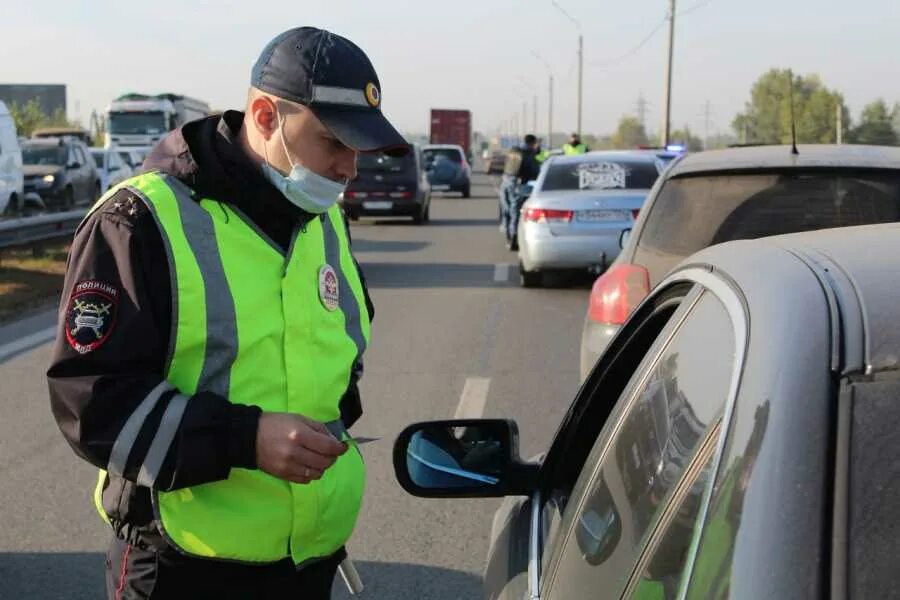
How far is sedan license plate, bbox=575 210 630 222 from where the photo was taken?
45.6ft

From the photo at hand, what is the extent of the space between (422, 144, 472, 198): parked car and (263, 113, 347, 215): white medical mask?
125 feet

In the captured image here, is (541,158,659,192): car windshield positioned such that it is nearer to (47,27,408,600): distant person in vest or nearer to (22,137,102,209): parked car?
(47,27,408,600): distant person in vest

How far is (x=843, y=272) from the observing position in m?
1.64

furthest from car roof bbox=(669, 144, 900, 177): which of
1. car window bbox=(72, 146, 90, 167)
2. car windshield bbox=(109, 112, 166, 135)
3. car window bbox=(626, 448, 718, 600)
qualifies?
car windshield bbox=(109, 112, 166, 135)

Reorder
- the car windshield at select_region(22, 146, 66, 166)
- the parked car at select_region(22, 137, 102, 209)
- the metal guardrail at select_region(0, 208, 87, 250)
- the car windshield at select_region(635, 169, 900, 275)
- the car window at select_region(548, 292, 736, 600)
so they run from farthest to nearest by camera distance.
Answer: the car windshield at select_region(22, 146, 66, 166), the parked car at select_region(22, 137, 102, 209), the metal guardrail at select_region(0, 208, 87, 250), the car windshield at select_region(635, 169, 900, 275), the car window at select_region(548, 292, 736, 600)

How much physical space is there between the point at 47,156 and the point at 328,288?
27256mm

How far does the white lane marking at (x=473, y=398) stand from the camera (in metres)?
8.00

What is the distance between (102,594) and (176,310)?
2719mm

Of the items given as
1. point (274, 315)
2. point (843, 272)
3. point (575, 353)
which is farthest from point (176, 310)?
point (575, 353)

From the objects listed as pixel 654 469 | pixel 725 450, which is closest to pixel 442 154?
pixel 654 469

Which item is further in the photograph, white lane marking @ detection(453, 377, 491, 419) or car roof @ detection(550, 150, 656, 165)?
car roof @ detection(550, 150, 656, 165)

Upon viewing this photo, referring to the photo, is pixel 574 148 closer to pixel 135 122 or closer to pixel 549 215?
pixel 549 215

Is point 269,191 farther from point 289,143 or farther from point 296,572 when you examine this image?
point 296,572

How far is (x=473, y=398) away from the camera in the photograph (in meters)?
8.47
